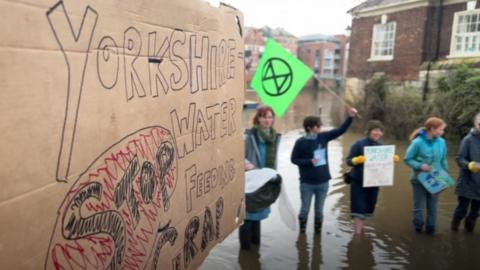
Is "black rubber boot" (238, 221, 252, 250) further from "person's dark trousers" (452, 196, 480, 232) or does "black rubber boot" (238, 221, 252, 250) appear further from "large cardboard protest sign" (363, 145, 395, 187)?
"person's dark trousers" (452, 196, 480, 232)

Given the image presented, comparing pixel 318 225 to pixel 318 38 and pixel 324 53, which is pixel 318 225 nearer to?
pixel 324 53

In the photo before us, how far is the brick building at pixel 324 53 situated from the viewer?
97.9 m

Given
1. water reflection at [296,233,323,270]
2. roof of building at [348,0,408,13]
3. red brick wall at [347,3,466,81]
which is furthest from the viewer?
roof of building at [348,0,408,13]

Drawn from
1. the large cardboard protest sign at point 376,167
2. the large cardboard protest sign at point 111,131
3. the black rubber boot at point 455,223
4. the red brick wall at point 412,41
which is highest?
the red brick wall at point 412,41

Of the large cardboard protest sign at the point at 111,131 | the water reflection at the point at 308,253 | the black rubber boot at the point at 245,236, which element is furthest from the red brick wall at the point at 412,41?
the large cardboard protest sign at the point at 111,131

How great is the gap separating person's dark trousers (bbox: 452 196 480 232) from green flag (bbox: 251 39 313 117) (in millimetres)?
2624

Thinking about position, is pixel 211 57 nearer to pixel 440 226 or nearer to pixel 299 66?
pixel 299 66

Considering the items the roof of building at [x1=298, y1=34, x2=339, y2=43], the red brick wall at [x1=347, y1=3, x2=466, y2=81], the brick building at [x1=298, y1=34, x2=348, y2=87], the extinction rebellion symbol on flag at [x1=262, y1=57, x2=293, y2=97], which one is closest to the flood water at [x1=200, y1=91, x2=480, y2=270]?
the extinction rebellion symbol on flag at [x1=262, y1=57, x2=293, y2=97]

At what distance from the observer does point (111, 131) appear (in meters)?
1.83

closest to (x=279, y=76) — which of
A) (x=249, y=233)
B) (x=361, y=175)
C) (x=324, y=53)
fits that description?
(x=361, y=175)

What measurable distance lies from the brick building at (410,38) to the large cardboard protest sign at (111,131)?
14924 mm

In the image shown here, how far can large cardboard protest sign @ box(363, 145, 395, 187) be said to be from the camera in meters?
4.94

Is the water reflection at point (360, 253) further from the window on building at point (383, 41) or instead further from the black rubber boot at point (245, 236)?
the window on building at point (383, 41)

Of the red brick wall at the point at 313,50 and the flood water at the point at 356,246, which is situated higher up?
the red brick wall at the point at 313,50
